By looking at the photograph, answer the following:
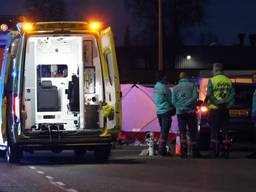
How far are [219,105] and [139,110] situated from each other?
6649 mm

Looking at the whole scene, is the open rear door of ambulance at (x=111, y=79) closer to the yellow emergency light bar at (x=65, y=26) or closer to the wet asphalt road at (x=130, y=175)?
the yellow emergency light bar at (x=65, y=26)

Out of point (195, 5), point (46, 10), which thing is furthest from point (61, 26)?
point (195, 5)

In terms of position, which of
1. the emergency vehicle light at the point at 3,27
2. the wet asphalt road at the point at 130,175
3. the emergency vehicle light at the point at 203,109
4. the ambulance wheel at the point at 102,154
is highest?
the emergency vehicle light at the point at 3,27

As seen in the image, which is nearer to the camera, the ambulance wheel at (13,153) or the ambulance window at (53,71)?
the ambulance wheel at (13,153)

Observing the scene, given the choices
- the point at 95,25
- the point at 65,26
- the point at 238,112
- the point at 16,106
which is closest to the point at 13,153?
the point at 16,106

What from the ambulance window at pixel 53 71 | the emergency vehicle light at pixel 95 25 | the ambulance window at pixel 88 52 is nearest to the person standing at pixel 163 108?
the ambulance window at pixel 88 52

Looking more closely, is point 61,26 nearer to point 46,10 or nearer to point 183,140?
point 183,140

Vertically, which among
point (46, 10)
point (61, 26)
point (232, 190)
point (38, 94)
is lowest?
point (232, 190)

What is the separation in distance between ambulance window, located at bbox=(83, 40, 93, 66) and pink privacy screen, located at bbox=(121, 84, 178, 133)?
243 inches

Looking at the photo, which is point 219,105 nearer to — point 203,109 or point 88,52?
point 203,109

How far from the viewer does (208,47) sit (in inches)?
2766

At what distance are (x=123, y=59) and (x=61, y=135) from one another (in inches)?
2167

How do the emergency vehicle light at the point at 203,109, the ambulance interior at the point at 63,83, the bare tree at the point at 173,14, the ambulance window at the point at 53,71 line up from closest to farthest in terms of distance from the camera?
the ambulance interior at the point at 63,83
the ambulance window at the point at 53,71
the emergency vehicle light at the point at 203,109
the bare tree at the point at 173,14

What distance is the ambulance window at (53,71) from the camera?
17.5 metres
